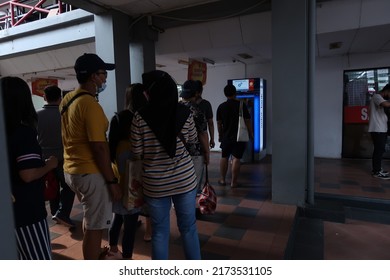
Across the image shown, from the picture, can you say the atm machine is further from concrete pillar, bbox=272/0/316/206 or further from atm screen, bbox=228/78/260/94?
concrete pillar, bbox=272/0/316/206

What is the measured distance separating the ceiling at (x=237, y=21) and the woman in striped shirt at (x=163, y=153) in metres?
2.47

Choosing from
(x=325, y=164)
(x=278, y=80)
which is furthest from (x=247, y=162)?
(x=278, y=80)

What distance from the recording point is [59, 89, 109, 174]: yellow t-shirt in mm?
1562

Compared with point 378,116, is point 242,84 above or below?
above

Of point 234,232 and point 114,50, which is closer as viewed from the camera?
point 234,232

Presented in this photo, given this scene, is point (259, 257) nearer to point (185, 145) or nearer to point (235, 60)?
point (185, 145)

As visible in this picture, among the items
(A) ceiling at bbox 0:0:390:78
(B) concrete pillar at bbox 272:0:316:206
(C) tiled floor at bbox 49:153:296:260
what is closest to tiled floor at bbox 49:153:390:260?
(C) tiled floor at bbox 49:153:296:260

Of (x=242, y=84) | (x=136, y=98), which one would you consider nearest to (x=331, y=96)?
(x=242, y=84)

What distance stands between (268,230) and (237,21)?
2.81 m

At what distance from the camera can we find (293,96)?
3.06 m

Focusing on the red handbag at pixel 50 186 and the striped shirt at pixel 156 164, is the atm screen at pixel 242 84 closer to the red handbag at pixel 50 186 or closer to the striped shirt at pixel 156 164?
the striped shirt at pixel 156 164

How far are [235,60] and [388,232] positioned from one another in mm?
4468

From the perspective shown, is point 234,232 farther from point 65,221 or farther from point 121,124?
point 65,221

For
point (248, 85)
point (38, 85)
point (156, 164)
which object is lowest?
point (156, 164)
